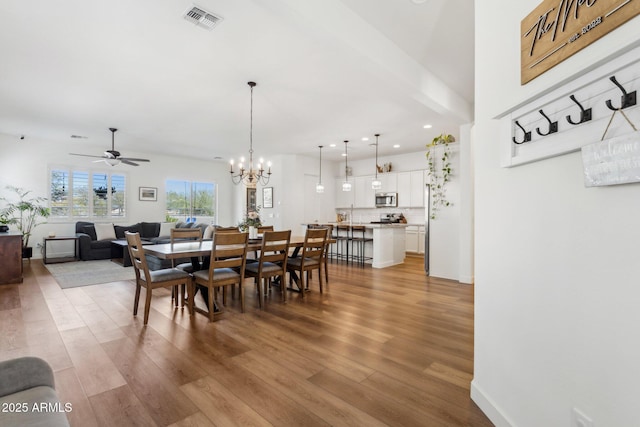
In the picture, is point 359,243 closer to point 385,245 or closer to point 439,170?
point 385,245

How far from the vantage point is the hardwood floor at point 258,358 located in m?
1.71

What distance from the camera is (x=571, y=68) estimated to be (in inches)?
42.8

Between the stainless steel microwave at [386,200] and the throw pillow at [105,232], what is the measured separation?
6998 mm

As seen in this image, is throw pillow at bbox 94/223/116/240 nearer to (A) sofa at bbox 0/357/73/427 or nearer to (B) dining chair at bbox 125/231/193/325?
(B) dining chair at bbox 125/231/193/325

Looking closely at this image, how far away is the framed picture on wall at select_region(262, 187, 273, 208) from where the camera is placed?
8742mm

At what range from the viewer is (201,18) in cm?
255

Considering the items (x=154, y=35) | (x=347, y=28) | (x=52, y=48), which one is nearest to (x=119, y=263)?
(x=52, y=48)

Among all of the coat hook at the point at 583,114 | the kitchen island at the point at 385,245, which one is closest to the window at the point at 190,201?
the kitchen island at the point at 385,245

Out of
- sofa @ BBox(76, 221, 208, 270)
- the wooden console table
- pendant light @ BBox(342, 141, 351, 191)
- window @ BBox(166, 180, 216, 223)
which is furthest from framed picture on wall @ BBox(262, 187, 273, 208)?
the wooden console table

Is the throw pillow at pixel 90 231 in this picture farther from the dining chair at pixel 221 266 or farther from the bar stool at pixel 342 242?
the bar stool at pixel 342 242

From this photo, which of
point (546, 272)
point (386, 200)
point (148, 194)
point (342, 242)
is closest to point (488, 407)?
point (546, 272)

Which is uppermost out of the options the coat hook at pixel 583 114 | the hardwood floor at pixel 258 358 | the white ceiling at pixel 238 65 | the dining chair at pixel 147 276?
the white ceiling at pixel 238 65

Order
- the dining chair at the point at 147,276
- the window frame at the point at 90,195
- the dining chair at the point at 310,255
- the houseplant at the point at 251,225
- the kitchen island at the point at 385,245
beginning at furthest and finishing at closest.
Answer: the window frame at the point at 90,195 < the kitchen island at the point at 385,245 < the dining chair at the point at 310,255 < the houseplant at the point at 251,225 < the dining chair at the point at 147,276

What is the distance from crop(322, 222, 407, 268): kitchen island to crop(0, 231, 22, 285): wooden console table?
5.99m
